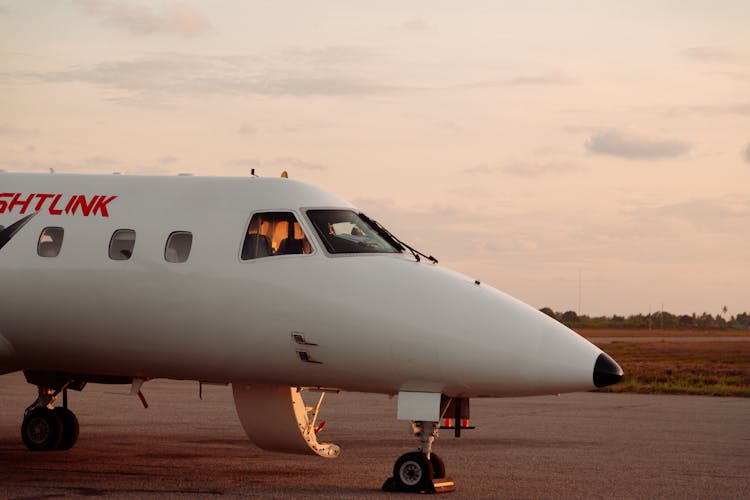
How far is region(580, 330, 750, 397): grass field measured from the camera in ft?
114

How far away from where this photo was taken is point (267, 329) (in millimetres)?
13258

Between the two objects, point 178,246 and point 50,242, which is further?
point 50,242

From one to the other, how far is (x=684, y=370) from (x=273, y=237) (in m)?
33.1

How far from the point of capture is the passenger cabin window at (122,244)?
13.9 metres

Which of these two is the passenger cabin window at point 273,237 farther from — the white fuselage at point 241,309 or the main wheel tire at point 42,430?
the main wheel tire at point 42,430

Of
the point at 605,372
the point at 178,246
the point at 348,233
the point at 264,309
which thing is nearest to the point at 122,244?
the point at 178,246

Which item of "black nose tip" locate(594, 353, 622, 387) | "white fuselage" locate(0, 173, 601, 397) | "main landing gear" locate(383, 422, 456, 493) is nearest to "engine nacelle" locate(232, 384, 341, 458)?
"white fuselage" locate(0, 173, 601, 397)

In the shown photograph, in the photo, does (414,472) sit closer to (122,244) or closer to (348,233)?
(348,233)

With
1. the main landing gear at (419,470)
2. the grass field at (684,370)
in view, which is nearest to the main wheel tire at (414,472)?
the main landing gear at (419,470)

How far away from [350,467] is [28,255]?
5.16 m

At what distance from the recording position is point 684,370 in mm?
43906

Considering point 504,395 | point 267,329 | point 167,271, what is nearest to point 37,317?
point 167,271

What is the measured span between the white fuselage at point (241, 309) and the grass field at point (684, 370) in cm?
2071

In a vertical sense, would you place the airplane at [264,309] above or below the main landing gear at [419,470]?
above
